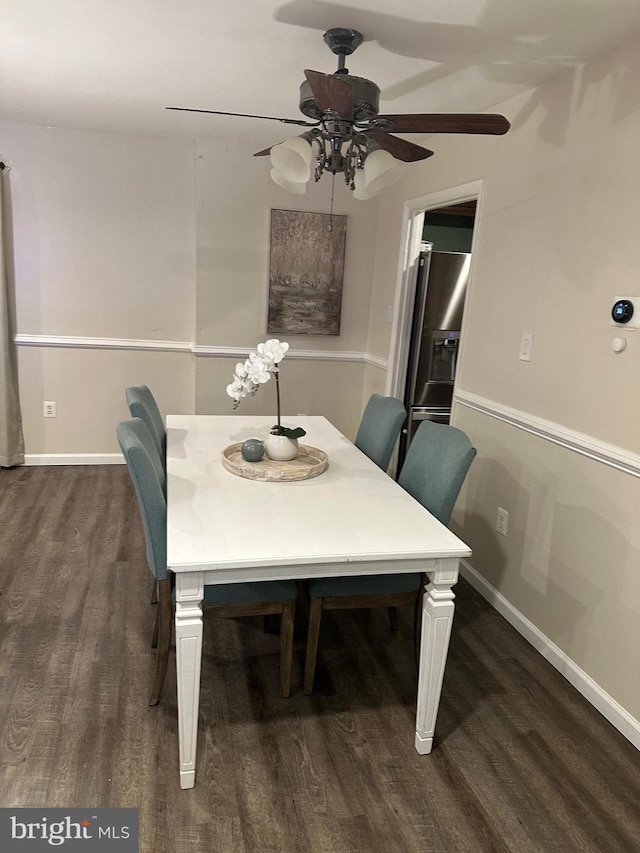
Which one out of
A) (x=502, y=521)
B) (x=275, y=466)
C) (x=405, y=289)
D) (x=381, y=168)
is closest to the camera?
(x=381, y=168)

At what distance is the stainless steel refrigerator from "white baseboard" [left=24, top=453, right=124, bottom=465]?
227 centimetres

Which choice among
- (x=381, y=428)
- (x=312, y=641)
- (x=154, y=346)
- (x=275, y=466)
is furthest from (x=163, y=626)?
(x=154, y=346)

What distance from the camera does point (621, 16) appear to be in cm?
192

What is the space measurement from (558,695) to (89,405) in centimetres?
358

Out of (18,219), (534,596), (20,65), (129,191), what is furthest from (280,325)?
(534,596)

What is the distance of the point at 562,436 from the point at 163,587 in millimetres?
1629

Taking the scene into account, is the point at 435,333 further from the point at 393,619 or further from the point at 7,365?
the point at 7,365

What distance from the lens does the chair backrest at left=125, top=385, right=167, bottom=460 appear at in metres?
2.55

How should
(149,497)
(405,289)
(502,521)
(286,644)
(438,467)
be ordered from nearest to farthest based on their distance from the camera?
(149,497) < (286,644) < (438,467) < (502,521) < (405,289)

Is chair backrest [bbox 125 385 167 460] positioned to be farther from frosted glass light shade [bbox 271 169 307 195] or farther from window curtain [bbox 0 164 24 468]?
window curtain [bbox 0 164 24 468]

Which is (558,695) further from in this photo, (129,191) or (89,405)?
(129,191)

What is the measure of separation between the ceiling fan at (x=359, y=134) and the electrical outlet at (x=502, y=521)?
158 centimetres

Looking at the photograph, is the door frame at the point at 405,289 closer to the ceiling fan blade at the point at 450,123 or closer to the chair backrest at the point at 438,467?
the ceiling fan blade at the point at 450,123

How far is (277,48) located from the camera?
93.0 inches
